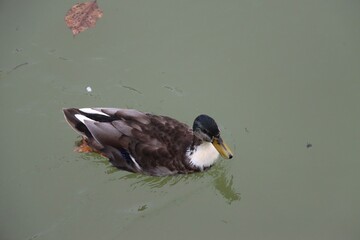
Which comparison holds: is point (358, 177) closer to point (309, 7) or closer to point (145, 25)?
point (309, 7)

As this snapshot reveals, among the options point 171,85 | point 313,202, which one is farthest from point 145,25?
point 313,202

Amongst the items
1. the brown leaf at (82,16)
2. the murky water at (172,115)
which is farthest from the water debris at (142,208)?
the brown leaf at (82,16)

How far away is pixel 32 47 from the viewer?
6.20m

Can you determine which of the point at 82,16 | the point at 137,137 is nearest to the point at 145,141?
the point at 137,137

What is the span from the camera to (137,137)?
16.4ft

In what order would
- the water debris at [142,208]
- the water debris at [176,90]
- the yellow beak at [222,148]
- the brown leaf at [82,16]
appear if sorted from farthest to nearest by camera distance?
the brown leaf at [82,16] < the water debris at [176,90] < the water debris at [142,208] < the yellow beak at [222,148]

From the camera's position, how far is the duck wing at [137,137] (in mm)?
5000

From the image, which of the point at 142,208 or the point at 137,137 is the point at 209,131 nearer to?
the point at 137,137

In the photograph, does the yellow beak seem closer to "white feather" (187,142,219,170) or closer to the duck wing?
"white feather" (187,142,219,170)

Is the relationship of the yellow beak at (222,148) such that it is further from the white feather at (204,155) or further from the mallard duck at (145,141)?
the white feather at (204,155)

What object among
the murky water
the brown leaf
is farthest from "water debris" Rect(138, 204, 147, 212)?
the brown leaf

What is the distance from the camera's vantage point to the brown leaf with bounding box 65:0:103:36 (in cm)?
633

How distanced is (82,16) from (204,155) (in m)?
2.65

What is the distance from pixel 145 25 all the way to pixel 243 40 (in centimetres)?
130
